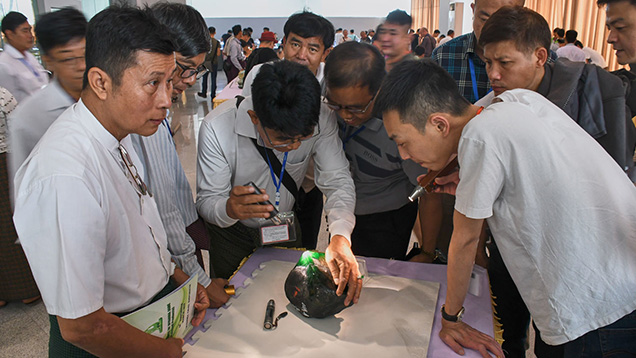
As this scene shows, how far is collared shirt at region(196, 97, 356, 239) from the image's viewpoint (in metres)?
1.61

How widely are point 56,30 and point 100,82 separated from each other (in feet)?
2.90

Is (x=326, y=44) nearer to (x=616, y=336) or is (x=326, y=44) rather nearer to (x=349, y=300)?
(x=349, y=300)

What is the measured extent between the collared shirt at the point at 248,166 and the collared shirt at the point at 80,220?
586mm

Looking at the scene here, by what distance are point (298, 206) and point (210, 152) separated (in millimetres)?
443

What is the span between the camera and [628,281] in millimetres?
1021

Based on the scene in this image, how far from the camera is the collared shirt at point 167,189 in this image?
1401 mm

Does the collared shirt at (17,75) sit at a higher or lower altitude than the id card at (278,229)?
higher

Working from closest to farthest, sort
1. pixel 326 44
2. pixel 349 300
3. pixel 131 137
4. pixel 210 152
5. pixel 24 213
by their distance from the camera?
1. pixel 24 213
2. pixel 349 300
3. pixel 131 137
4. pixel 210 152
5. pixel 326 44

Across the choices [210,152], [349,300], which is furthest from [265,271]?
[210,152]

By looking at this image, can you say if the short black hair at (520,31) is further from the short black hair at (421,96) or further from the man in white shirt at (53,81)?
the man in white shirt at (53,81)

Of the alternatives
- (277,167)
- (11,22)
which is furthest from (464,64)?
(11,22)

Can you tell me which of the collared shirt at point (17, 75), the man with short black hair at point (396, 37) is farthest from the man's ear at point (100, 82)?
the collared shirt at point (17, 75)

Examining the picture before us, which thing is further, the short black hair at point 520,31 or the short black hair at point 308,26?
the short black hair at point 308,26

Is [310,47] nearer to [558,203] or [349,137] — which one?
[349,137]
